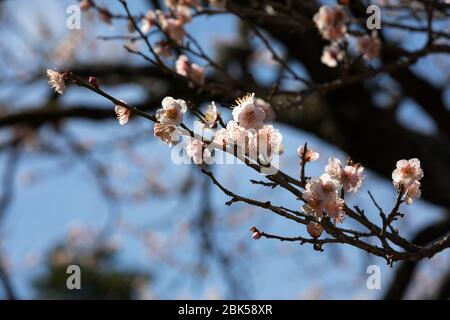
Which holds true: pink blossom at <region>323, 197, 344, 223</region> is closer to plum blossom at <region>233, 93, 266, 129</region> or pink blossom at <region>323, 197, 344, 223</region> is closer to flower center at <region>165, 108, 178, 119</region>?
plum blossom at <region>233, 93, 266, 129</region>

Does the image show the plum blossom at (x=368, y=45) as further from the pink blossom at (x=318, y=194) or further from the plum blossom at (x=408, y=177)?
the pink blossom at (x=318, y=194)

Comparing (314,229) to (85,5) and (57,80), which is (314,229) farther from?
(85,5)

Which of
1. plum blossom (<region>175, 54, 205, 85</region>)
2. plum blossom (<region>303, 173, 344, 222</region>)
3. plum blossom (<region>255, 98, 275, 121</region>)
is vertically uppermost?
plum blossom (<region>175, 54, 205, 85</region>)

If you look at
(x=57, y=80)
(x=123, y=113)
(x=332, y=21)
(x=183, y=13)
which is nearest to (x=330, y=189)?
(x=123, y=113)

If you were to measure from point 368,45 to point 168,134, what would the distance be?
1.45 meters

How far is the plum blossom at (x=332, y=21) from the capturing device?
251cm

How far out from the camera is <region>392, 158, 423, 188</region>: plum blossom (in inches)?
64.2

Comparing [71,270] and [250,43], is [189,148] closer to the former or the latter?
[71,270]

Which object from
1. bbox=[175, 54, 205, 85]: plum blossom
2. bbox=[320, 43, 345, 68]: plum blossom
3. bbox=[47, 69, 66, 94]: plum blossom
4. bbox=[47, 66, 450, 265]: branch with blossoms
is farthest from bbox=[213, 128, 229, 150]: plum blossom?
bbox=[320, 43, 345, 68]: plum blossom

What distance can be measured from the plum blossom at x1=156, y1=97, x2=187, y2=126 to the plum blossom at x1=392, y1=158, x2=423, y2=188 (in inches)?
22.2

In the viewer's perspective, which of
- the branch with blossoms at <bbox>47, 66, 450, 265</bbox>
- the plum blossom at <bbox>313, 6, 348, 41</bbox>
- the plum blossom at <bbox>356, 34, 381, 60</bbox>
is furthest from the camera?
the plum blossom at <bbox>356, 34, 381, 60</bbox>

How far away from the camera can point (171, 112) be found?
62.4 inches

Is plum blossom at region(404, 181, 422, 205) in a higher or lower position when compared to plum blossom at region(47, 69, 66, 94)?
lower

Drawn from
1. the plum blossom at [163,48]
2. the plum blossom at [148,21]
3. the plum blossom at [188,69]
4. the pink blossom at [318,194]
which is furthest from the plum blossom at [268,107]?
the pink blossom at [318,194]
